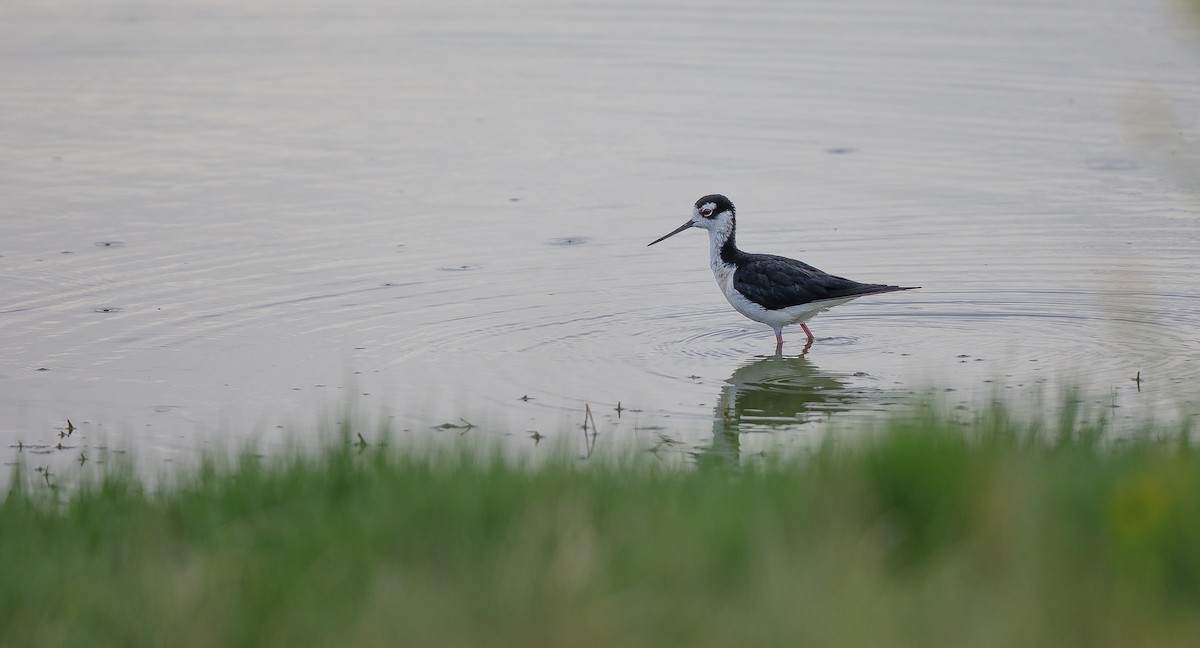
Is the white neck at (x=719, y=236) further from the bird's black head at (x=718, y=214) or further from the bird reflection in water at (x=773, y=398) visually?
the bird reflection in water at (x=773, y=398)

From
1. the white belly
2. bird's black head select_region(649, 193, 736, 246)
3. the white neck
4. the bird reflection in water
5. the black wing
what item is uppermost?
bird's black head select_region(649, 193, 736, 246)

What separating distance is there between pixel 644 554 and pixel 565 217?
9.93 metres

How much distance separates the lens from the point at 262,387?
9.92 metres

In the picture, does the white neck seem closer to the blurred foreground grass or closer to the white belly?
the white belly

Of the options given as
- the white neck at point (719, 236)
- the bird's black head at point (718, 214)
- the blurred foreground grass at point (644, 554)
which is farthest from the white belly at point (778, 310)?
the blurred foreground grass at point (644, 554)

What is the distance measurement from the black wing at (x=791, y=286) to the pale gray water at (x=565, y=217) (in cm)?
46

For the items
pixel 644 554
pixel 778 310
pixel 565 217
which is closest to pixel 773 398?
pixel 778 310

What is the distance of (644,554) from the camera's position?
15.7 feet

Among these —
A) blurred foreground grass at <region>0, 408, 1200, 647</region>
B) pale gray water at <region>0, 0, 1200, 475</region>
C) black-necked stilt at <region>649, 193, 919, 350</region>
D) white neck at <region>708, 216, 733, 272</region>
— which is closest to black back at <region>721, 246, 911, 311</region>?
black-necked stilt at <region>649, 193, 919, 350</region>

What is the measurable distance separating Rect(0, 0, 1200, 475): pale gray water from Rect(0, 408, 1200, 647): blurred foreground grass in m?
1.00

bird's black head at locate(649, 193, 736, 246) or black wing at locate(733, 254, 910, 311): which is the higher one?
bird's black head at locate(649, 193, 736, 246)

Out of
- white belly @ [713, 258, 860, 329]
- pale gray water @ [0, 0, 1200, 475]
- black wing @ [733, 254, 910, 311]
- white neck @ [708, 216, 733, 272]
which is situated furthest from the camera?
white neck @ [708, 216, 733, 272]

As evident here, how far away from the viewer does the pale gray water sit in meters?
9.72

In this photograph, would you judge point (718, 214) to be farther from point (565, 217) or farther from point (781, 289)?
point (565, 217)
